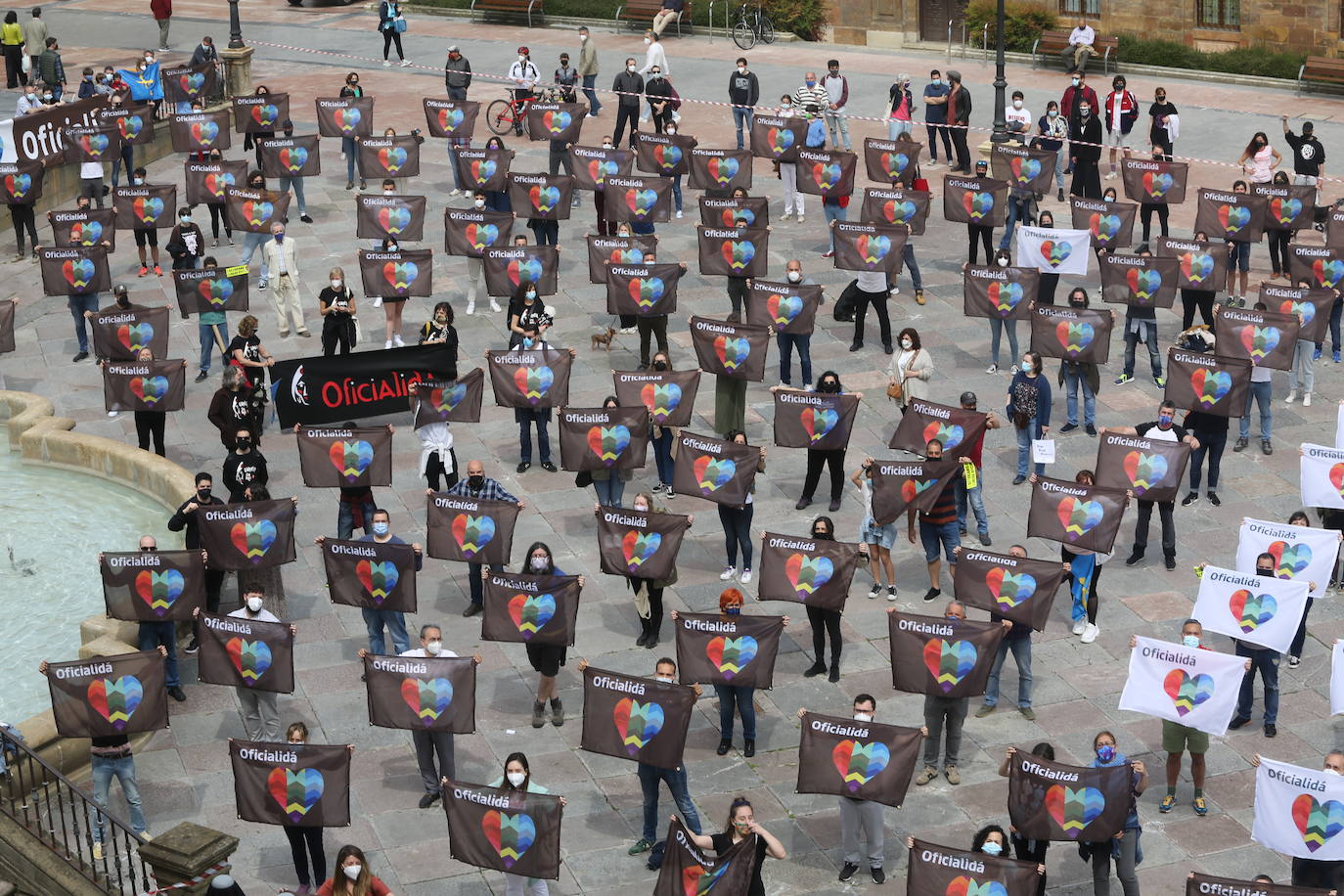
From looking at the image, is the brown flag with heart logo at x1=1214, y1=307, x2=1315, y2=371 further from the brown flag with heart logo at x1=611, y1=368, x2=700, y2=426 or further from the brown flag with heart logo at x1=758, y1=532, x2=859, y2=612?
the brown flag with heart logo at x1=758, y1=532, x2=859, y2=612

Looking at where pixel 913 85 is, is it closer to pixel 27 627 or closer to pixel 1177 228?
pixel 1177 228

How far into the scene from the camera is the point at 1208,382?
23.7 metres

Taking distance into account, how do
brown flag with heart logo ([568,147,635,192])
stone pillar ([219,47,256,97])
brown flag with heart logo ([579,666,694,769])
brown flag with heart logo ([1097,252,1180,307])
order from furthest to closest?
stone pillar ([219,47,256,97]), brown flag with heart logo ([568,147,635,192]), brown flag with heart logo ([1097,252,1180,307]), brown flag with heart logo ([579,666,694,769])

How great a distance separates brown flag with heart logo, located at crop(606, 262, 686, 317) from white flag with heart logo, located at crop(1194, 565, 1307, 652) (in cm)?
1002

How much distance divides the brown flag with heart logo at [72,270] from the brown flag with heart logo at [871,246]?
1094 cm

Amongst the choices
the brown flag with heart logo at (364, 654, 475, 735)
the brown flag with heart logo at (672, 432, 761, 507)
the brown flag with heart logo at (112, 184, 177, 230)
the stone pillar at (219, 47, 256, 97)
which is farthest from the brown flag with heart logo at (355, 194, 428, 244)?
the brown flag with heart logo at (364, 654, 475, 735)

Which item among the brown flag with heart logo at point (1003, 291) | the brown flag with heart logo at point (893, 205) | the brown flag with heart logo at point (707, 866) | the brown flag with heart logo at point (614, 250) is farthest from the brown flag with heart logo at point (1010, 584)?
the brown flag with heart logo at point (893, 205)

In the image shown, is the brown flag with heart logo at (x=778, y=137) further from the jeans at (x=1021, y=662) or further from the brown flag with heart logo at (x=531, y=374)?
the jeans at (x=1021, y=662)

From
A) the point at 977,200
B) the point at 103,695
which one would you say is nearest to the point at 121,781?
the point at 103,695

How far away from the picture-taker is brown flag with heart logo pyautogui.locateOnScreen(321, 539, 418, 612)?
20.1 meters

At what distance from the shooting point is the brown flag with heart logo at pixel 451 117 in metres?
36.1

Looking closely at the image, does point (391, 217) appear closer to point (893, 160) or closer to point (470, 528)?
point (893, 160)

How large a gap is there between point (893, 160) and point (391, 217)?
8326 mm

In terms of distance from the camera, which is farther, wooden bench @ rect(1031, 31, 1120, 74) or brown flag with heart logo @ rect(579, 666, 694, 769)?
wooden bench @ rect(1031, 31, 1120, 74)
